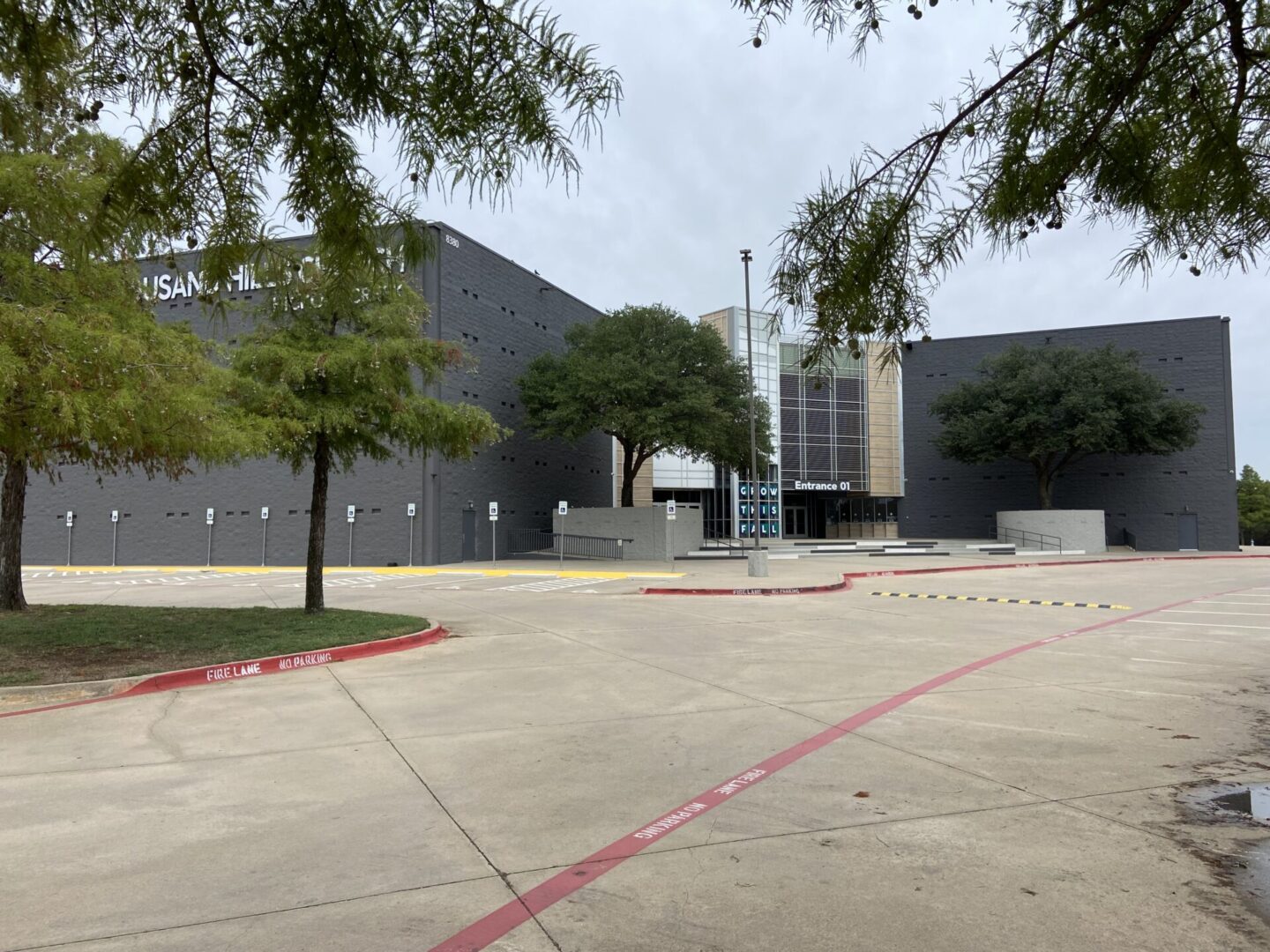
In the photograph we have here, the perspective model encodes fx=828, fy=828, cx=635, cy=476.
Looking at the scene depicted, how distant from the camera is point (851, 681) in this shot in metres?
9.42

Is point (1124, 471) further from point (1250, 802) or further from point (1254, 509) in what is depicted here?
point (1254, 509)

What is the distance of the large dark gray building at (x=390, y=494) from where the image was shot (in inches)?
1339

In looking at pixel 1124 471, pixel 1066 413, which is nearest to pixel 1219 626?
pixel 1066 413

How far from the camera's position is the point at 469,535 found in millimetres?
35938

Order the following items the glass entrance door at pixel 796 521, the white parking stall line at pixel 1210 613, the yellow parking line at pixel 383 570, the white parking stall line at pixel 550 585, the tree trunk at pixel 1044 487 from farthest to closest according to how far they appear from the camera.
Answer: the glass entrance door at pixel 796 521 → the tree trunk at pixel 1044 487 → the yellow parking line at pixel 383 570 → the white parking stall line at pixel 550 585 → the white parking stall line at pixel 1210 613

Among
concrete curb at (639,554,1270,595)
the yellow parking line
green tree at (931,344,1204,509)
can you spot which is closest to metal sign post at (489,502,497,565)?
the yellow parking line

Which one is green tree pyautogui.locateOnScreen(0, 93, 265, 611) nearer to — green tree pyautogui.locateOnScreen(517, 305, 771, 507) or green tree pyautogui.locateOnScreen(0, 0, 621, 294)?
green tree pyautogui.locateOnScreen(0, 0, 621, 294)

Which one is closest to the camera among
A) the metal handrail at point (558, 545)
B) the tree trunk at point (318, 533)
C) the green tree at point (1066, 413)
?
the tree trunk at point (318, 533)

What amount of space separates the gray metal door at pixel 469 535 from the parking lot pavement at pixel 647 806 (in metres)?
24.9

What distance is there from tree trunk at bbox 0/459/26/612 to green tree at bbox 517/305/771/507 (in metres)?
21.5

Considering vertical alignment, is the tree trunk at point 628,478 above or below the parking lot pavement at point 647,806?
above

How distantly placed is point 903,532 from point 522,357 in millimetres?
29637

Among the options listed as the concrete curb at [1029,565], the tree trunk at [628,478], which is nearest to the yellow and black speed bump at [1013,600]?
the concrete curb at [1029,565]

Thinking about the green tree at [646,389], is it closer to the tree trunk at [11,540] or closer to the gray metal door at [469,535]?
the gray metal door at [469,535]
